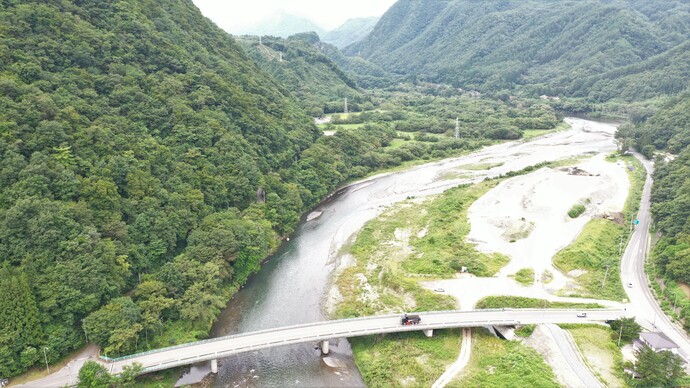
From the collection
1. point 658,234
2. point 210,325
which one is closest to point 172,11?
point 210,325

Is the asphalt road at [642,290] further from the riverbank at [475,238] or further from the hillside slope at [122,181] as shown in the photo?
the hillside slope at [122,181]

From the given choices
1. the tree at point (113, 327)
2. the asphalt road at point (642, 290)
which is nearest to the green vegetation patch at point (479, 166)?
the asphalt road at point (642, 290)

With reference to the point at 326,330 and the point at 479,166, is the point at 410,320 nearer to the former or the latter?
the point at 326,330

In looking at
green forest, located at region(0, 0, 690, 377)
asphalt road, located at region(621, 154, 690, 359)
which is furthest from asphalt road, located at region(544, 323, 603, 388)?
green forest, located at region(0, 0, 690, 377)

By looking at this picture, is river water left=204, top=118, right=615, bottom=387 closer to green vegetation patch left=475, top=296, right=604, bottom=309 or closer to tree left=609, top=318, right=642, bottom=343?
green vegetation patch left=475, top=296, right=604, bottom=309

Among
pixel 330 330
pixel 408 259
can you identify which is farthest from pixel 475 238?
pixel 330 330

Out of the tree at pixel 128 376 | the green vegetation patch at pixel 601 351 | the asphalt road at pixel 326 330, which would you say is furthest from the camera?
the asphalt road at pixel 326 330

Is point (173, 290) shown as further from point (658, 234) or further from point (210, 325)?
point (658, 234)
